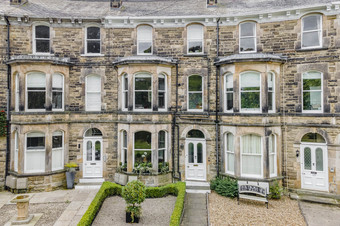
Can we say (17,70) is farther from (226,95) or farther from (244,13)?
(244,13)

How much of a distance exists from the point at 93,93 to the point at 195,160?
7992 mm

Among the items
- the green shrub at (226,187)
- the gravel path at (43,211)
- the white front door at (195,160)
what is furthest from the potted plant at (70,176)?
the green shrub at (226,187)

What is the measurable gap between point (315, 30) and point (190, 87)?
7.79 m

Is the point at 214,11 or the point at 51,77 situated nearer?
the point at 51,77

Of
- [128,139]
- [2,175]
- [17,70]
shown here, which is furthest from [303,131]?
[2,175]

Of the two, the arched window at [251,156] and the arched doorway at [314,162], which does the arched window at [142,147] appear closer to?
the arched window at [251,156]

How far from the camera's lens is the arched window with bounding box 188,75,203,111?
1422 cm

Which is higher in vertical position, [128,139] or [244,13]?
[244,13]

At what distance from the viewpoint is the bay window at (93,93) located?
14.4m

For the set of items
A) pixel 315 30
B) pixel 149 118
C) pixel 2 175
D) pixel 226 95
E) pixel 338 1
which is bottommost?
A: pixel 2 175

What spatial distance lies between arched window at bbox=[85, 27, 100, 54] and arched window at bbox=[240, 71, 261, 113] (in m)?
9.49

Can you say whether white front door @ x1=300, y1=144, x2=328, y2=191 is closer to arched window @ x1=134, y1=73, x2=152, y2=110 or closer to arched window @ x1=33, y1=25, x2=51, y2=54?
arched window @ x1=134, y1=73, x2=152, y2=110

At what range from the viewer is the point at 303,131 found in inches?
493

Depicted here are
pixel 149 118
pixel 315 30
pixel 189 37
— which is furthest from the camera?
pixel 189 37
